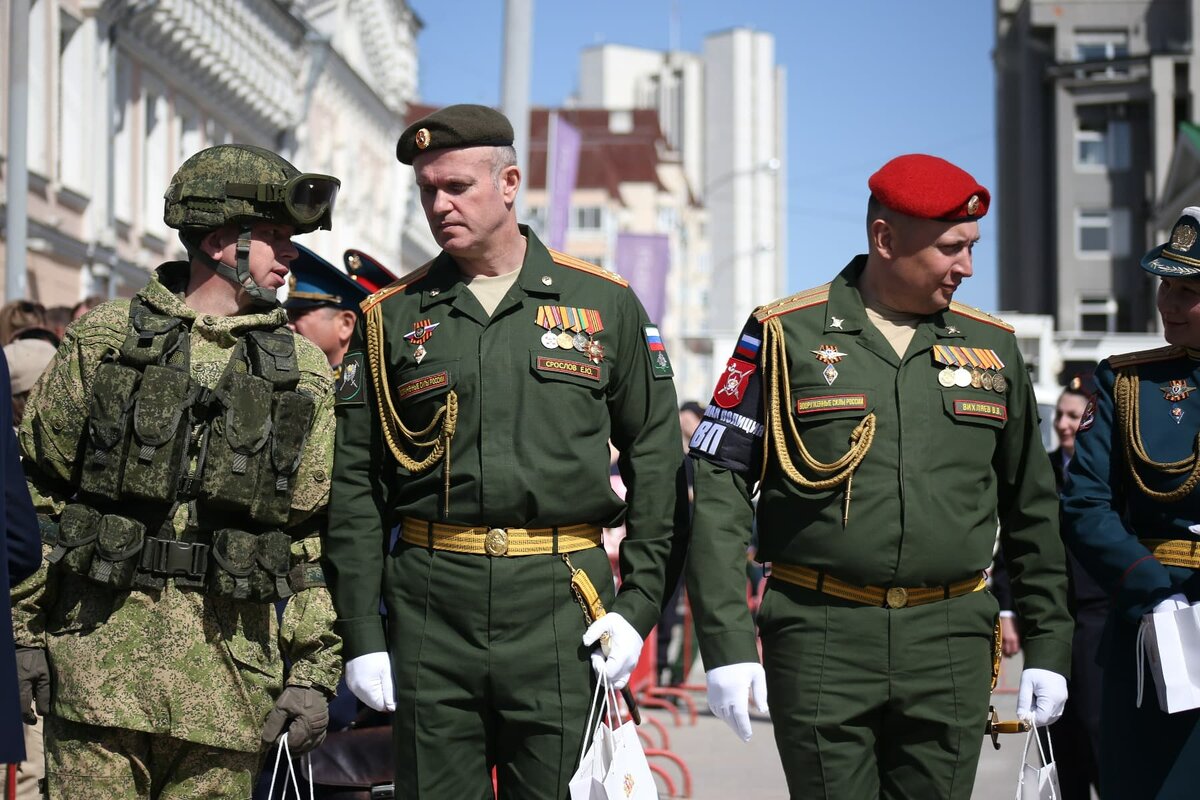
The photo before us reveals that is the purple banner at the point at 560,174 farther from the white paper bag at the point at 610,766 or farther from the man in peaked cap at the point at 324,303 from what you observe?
the white paper bag at the point at 610,766

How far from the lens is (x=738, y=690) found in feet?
16.5

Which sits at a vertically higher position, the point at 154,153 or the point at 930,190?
the point at 154,153

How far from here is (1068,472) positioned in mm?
5836

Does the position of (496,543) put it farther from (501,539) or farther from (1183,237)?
(1183,237)

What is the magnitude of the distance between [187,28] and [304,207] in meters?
28.2

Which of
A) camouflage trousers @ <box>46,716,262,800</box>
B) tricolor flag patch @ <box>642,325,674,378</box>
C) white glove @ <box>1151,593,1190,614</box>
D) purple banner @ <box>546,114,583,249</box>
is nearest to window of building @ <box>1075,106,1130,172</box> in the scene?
purple banner @ <box>546,114,583,249</box>

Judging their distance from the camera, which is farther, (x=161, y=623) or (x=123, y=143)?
(x=123, y=143)

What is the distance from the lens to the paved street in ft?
33.7

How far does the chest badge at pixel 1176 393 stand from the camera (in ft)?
18.8

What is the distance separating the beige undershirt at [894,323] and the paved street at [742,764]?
16.0 feet

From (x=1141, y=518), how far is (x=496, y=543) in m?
2.05

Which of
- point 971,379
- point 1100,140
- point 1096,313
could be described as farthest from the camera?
point 1100,140

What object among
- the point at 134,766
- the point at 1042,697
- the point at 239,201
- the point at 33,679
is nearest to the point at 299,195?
the point at 239,201

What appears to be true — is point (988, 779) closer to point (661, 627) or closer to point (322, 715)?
point (661, 627)
